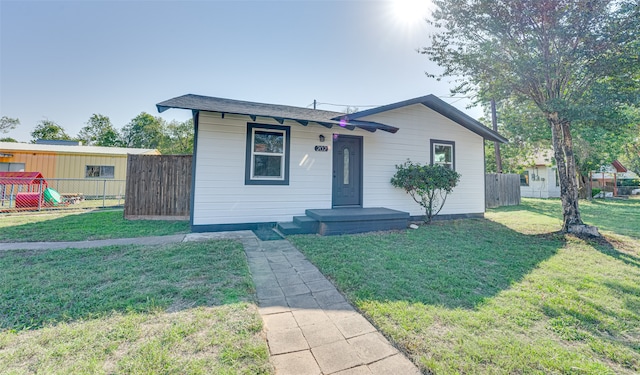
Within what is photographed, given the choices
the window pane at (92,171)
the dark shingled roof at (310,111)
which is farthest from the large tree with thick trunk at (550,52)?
the window pane at (92,171)

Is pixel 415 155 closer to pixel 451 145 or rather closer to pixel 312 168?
pixel 451 145

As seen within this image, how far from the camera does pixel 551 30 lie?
5348 millimetres

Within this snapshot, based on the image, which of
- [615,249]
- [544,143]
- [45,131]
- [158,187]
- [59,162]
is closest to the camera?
[615,249]

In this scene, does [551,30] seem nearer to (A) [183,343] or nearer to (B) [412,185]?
(B) [412,185]

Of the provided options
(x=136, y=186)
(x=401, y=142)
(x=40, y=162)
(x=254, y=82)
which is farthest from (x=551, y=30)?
(x=40, y=162)

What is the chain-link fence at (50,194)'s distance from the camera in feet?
30.5

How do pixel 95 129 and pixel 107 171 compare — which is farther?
pixel 95 129

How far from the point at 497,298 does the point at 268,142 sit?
540 cm

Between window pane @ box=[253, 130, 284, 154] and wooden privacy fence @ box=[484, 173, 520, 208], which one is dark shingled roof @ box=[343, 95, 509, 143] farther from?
wooden privacy fence @ box=[484, 173, 520, 208]

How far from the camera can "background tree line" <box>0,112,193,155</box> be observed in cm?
Answer: 2461

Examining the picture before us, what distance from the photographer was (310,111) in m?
7.58

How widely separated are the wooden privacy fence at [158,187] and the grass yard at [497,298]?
467 centimetres

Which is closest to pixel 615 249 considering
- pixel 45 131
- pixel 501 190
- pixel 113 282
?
pixel 113 282

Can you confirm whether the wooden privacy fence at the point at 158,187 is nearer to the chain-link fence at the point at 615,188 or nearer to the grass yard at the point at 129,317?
the grass yard at the point at 129,317
